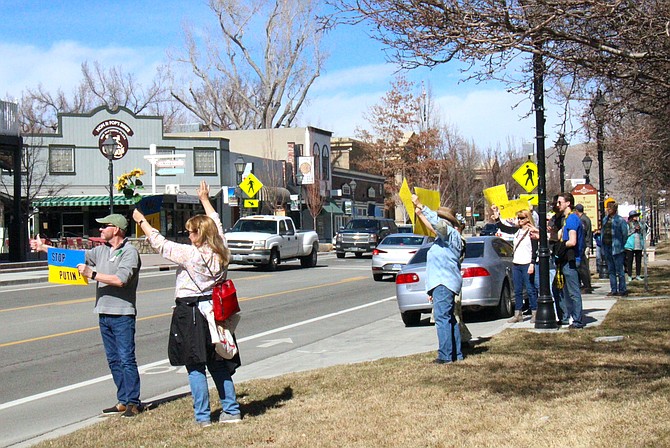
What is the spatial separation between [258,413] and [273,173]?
54080 millimetres

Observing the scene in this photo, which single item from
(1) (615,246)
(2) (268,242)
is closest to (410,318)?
(1) (615,246)

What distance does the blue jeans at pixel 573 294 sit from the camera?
12.6 meters

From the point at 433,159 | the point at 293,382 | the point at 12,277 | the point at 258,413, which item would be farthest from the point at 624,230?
the point at 433,159

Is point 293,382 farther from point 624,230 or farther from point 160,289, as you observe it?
point 160,289

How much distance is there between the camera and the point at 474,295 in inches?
588

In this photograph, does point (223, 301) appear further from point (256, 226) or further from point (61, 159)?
point (61, 159)

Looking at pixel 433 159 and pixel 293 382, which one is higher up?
pixel 433 159

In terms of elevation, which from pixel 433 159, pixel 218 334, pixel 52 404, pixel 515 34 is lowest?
pixel 52 404

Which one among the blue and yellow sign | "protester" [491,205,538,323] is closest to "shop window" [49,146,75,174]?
"protester" [491,205,538,323]

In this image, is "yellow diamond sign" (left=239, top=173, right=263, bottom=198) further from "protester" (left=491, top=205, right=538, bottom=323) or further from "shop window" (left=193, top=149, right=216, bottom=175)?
"protester" (left=491, top=205, right=538, bottom=323)

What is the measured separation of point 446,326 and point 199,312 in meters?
3.55

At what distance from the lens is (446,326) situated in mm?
9719

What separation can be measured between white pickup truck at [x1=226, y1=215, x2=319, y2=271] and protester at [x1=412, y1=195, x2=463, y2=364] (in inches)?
811

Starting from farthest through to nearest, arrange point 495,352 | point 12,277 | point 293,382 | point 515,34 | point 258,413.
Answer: point 12,277
point 495,352
point 293,382
point 258,413
point 515,34
